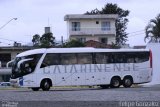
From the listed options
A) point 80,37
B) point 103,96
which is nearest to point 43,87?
point 103,96

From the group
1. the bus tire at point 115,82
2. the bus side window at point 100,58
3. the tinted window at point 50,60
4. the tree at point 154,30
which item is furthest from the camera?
the tree at point 154,30

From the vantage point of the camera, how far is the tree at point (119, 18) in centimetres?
8606

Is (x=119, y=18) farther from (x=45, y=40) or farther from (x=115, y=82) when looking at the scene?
(x=115, y=82)

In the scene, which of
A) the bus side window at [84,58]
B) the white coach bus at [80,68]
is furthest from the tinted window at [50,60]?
the bus side window at [84,58]

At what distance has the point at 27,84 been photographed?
31.9 metres

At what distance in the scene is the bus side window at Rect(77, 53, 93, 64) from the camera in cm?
3379

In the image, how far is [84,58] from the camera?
34000 millimetres

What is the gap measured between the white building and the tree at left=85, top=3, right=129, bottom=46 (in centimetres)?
637

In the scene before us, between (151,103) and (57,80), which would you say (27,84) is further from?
(151,103)

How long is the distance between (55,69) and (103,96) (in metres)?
22.1

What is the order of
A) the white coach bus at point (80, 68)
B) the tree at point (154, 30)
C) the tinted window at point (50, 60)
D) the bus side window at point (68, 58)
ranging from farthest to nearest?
1. the tree at point (154, 30)
2. the bus side window at point (68, 58)
3. the tinted window at point (50, 60)
4. the white coach bus at point (80, 68)

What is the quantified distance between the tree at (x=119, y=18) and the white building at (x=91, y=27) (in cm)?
637

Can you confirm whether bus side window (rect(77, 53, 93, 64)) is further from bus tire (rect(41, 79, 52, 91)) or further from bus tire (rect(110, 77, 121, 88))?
bus tire (rect(41, 79, 52, 91))

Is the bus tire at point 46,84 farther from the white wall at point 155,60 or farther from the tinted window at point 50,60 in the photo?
the white wall at point 155,60
